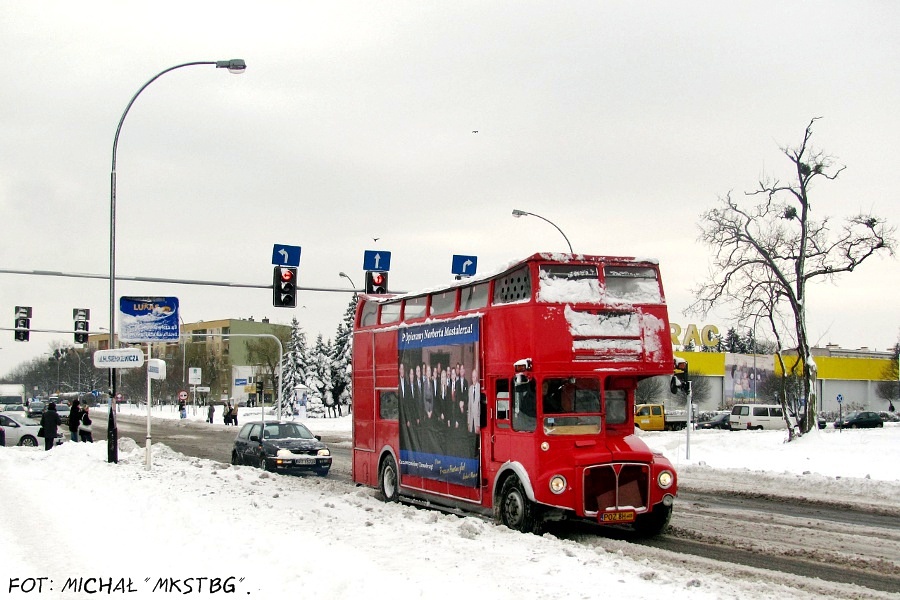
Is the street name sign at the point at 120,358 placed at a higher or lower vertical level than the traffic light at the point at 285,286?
lower

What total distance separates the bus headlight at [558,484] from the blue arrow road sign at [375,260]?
1698 centimetres

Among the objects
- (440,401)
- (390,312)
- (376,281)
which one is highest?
(376,281)

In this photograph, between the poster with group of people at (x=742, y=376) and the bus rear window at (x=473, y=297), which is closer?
the bus rear window at (x=473, y=297)

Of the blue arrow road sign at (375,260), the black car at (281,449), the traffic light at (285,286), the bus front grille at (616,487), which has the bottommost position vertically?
the black car at (281,449)

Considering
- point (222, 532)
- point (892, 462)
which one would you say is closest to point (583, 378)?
point (222, 532)

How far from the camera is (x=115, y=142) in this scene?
24438 millimetres

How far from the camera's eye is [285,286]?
2745cm

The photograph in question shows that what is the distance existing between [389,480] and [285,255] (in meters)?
11.9

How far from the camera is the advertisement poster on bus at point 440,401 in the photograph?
45.9 ft

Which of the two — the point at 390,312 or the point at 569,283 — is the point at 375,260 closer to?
the point at 390,312

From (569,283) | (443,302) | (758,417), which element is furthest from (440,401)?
(758,417)

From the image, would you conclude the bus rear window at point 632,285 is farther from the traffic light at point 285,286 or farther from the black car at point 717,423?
the black car at point 717,423

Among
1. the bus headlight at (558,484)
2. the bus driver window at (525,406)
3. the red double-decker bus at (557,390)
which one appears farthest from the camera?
the bus driver window at (525,406)

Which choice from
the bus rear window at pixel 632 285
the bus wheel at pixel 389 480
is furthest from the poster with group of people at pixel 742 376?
the bus rear window at pixel 632 285
